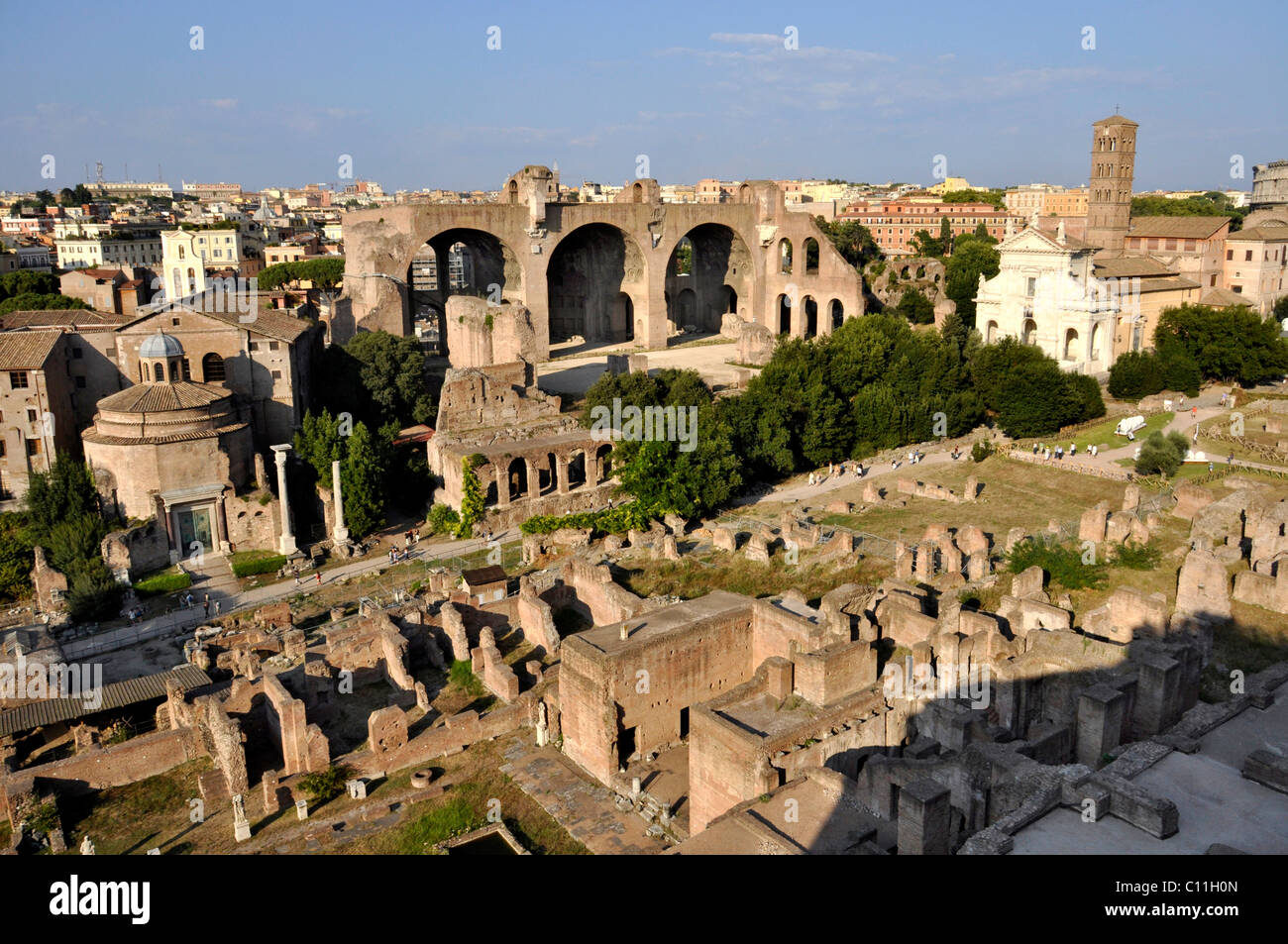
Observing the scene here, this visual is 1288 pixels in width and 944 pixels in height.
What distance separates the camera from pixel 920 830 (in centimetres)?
1142

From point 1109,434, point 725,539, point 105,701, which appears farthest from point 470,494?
point 1109,434

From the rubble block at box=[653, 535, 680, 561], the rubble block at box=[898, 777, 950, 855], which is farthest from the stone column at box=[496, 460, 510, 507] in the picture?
the rubble block at box=[898, 777, 950, 855]

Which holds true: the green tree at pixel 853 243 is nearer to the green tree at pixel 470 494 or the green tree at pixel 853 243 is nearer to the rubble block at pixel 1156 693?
the green tree at pixel 470 494

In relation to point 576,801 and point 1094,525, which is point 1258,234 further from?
point 576,801

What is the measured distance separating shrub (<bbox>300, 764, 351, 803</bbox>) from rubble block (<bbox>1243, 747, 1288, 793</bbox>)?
44.4 feet

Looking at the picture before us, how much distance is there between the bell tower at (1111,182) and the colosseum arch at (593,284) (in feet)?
75.0

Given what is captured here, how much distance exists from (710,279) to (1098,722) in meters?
49.1

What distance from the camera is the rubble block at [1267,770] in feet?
37.3

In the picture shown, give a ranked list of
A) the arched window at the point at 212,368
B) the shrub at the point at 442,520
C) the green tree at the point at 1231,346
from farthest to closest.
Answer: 1. the green tree at the point at 1231,346
2. the arched window at the point at 212,368
3. the shrub at the point at 442,520

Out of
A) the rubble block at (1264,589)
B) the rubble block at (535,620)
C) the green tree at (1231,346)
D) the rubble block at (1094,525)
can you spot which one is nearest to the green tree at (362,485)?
A: the rubble block at (535,620)

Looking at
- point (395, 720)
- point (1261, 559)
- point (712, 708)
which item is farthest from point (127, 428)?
point (1261, 559)

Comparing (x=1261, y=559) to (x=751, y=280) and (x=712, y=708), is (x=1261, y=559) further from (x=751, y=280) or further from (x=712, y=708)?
(x=751, y=280)

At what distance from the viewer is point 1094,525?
23.5 metres
